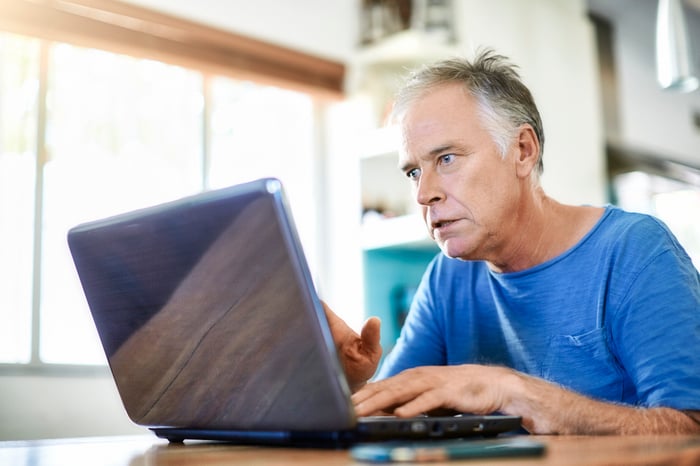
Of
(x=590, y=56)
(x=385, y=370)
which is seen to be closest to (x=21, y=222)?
(x=385, y=370)

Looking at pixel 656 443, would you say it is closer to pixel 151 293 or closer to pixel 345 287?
pixel 151 293

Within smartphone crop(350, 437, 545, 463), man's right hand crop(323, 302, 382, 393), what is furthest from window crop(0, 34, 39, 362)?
smartphone crop(350, 437, 545, 463)

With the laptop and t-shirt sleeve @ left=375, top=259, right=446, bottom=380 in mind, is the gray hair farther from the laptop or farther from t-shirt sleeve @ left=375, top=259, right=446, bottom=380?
the laptop

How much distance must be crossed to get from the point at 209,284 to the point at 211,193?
10 centimetres

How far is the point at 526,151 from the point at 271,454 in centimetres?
92

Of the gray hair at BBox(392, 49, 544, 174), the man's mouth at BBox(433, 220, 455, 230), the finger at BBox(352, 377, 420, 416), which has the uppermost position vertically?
the gray hair at BBox(392, 49, 544, 174)

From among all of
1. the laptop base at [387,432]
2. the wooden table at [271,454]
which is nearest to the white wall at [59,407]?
the wooden table at [271,454]

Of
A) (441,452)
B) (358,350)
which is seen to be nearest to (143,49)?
(358,350)

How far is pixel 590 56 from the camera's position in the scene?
3.65 metres

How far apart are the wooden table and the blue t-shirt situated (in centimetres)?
33

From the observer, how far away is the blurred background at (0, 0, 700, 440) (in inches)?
101

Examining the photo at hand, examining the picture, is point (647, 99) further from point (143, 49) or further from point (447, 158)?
point (447, 158)

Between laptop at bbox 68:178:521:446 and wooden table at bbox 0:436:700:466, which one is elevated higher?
laptop at bbox 68:178:521:446

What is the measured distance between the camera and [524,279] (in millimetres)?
1385
